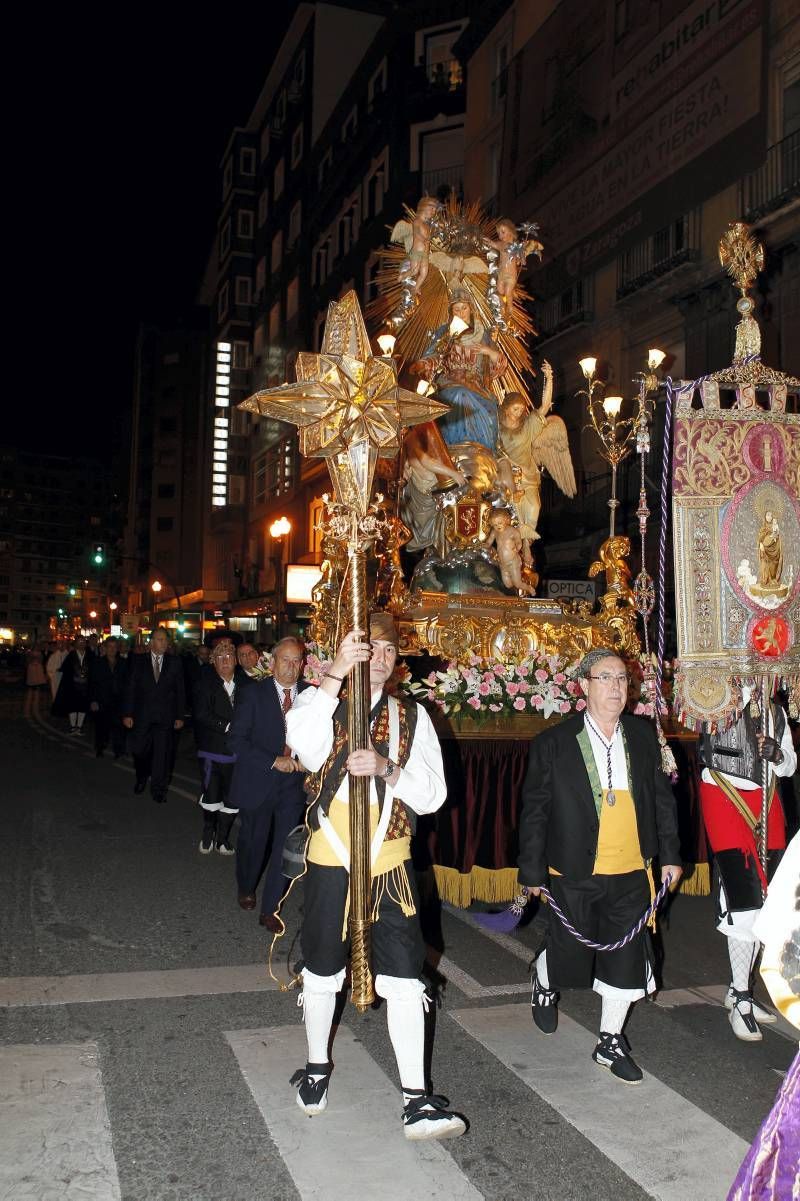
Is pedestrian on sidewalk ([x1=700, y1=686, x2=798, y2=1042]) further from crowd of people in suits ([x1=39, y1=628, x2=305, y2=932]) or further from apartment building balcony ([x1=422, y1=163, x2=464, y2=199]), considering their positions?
apartment building balcony ([x1=422, y1=163, x2=464, y2=199])

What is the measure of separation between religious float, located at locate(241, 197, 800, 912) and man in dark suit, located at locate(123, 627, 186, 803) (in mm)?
3522

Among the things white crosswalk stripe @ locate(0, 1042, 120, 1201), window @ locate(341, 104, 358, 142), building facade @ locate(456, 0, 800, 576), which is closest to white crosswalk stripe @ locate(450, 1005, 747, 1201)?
white crosswalk stripe @ locate(0, 1042, 120, 1201)

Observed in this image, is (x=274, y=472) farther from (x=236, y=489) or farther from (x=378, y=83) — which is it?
(x=378, y=83)

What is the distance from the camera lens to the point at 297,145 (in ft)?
158

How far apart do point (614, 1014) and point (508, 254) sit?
9203 millimetres

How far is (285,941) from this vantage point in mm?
6676

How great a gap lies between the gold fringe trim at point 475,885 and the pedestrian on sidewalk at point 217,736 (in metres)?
2.54

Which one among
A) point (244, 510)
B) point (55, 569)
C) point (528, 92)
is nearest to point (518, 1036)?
point (528, 92)

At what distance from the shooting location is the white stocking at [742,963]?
527 centimetres

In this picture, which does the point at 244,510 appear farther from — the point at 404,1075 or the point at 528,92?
the point at 404,1075

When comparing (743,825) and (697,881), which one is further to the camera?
(697,881)

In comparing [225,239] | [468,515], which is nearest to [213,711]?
[468,515]

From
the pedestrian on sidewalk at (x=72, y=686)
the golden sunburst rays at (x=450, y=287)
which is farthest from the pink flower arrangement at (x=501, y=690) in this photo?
the pedestrian on sidewalk at (x=72, y=686)

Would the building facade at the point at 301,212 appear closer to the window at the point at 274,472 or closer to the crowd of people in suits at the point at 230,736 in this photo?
the window at the point at 274,472
